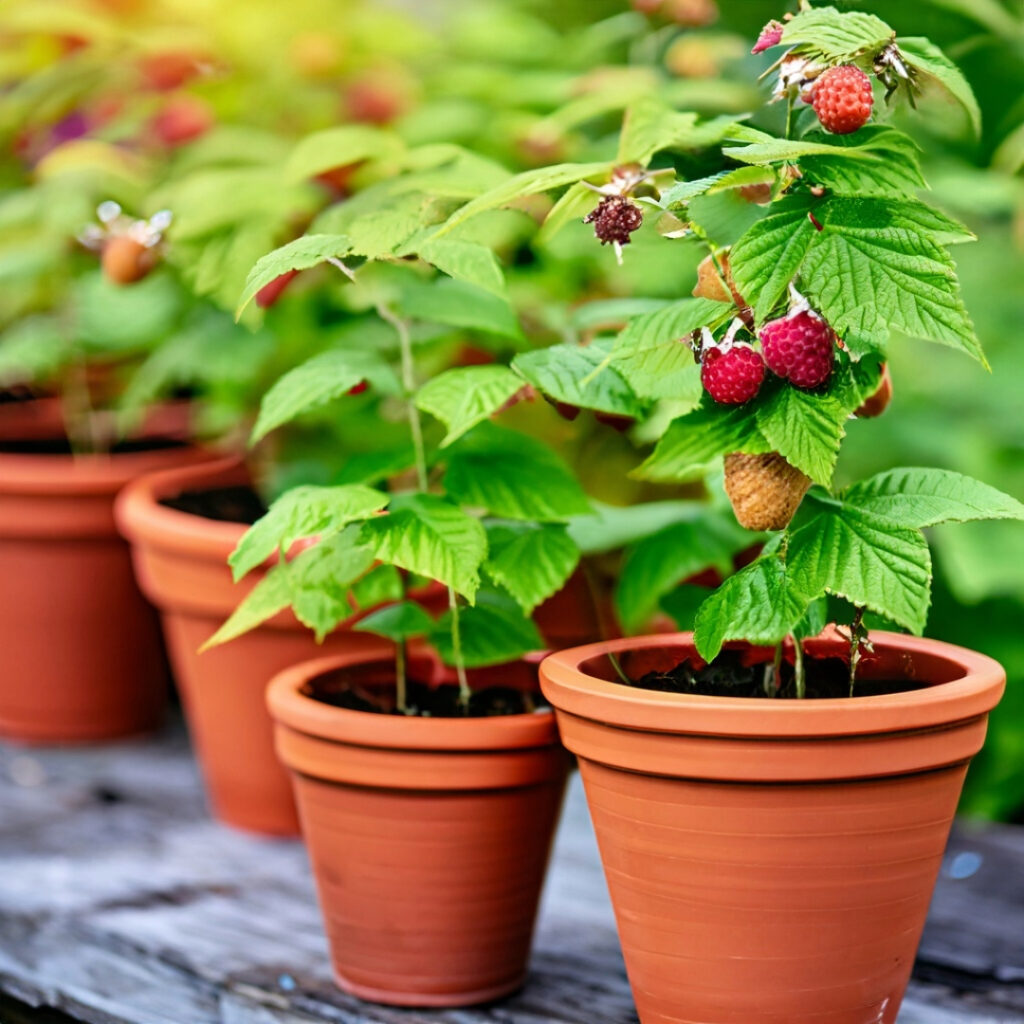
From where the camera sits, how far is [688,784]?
894mm

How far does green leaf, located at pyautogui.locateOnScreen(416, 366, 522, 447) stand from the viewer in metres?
0.97

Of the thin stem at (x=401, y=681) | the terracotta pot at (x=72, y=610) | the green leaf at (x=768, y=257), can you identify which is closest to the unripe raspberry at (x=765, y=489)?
the green leaf at (x=768, y=257)

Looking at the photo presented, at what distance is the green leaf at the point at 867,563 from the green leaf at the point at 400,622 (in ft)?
1.14

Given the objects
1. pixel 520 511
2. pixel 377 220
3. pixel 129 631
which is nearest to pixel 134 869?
pixel 129 631

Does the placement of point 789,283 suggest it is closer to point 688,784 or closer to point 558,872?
point 688,784

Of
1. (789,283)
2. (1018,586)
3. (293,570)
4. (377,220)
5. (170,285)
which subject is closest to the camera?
(789,283)

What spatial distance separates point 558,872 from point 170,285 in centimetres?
90

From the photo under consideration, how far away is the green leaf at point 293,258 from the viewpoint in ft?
2.87

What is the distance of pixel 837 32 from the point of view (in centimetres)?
81

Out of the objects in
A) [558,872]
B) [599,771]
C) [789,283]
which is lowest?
[558,872]

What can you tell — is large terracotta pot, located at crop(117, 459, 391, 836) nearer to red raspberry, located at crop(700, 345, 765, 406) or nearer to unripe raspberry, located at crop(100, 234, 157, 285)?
unripe raspberry, located at crop(100, 234, 157, 285)

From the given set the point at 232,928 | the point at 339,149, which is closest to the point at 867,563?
the point at 339,149

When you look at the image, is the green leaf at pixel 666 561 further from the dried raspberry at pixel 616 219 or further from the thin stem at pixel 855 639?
the dried raspberry at pixel 616 219

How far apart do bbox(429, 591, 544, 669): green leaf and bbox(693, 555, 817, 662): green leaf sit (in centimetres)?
23
